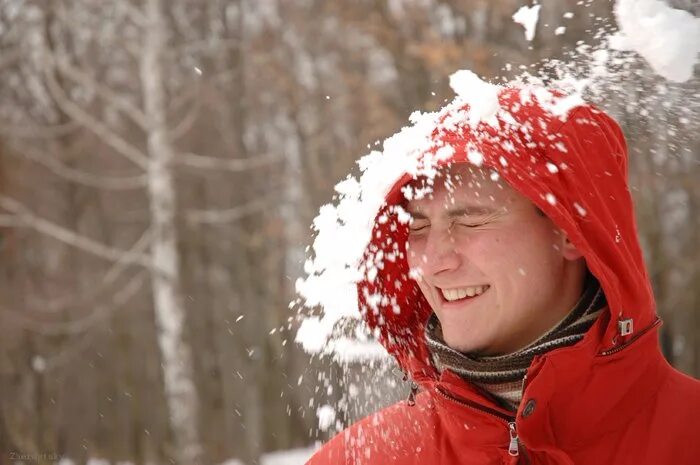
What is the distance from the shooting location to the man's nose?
5.64 ft

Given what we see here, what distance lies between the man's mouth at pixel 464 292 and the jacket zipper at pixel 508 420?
22 cm

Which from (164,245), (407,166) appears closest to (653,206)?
(407,166)

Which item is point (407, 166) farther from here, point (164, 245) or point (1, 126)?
point (1, 126)

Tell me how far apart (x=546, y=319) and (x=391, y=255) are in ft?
1.64

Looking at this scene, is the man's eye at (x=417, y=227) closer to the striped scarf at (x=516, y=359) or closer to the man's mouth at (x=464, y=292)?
the man's mouth at (x=464, y=292)

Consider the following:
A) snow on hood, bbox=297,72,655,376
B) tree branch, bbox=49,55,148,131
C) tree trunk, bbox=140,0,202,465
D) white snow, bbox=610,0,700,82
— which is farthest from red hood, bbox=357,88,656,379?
tree branch, bbox=49,55,148,131

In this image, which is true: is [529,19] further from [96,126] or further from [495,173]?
[96,126]

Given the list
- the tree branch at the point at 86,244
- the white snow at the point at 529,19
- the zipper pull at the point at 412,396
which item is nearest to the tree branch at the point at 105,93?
the tree branch at the point at 86,244

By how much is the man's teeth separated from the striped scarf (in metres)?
0.13

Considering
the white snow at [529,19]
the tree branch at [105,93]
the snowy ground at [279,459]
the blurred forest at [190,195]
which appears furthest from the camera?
the snowy ground at [279,459]

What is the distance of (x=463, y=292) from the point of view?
5.65 ft

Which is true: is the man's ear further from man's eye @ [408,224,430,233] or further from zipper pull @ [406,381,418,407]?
zipper pull @ [406,381,418,407]

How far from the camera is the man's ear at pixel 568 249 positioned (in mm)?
1731

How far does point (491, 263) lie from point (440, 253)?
0.12 m
